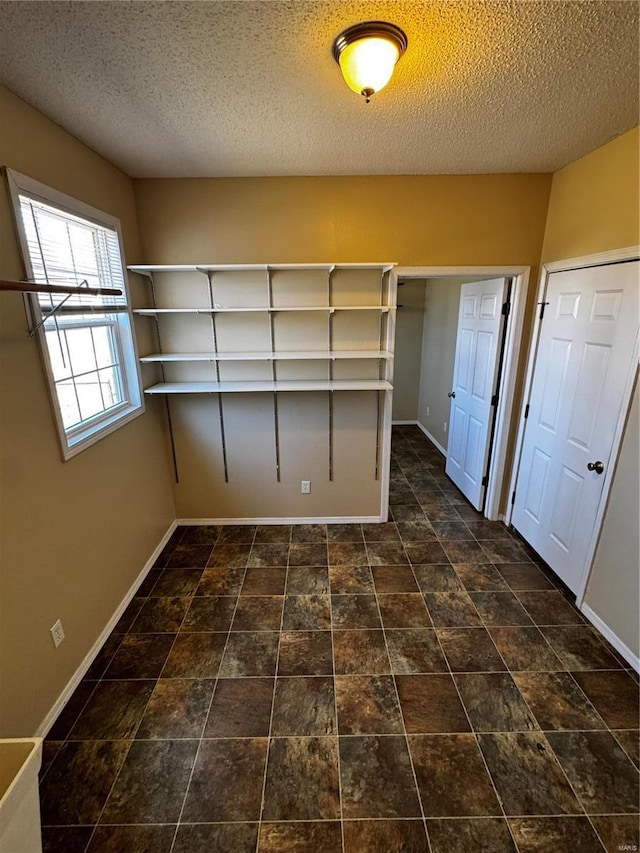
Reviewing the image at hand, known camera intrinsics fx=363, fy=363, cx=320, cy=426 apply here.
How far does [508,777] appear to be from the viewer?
1468mm

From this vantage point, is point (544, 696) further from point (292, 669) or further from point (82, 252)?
point (82, 252)

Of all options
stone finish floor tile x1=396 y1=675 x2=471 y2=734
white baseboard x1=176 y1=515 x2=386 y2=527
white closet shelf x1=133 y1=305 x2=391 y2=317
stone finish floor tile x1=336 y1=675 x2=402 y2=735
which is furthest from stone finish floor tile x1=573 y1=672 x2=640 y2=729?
white closet shelf x1=133 y1=305 x2=391 y2=317

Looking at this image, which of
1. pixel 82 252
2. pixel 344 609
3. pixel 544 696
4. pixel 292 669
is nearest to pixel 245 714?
pixel 292 669

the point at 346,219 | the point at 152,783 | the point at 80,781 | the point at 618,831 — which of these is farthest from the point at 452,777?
the point at 346,219

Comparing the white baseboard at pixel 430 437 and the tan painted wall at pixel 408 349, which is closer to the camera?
the white baseboard at pixel 430 437

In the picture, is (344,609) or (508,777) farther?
(344,609)

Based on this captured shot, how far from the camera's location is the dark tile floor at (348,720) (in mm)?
1331

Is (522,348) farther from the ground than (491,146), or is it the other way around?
(491,146)

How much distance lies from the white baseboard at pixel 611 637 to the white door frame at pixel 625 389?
7cm

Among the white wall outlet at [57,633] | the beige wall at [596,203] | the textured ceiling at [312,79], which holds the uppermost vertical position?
the textured ceiling at [312,79]

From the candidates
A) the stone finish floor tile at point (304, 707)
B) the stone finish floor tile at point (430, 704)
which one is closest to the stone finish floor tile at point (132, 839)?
the stone finish floor tile at point (304, 707)

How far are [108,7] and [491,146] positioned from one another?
77.3 inches

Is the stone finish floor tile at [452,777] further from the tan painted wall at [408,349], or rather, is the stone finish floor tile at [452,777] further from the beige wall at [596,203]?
the tan painted wall at [408,349]

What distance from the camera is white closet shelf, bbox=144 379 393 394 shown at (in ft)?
8.96
